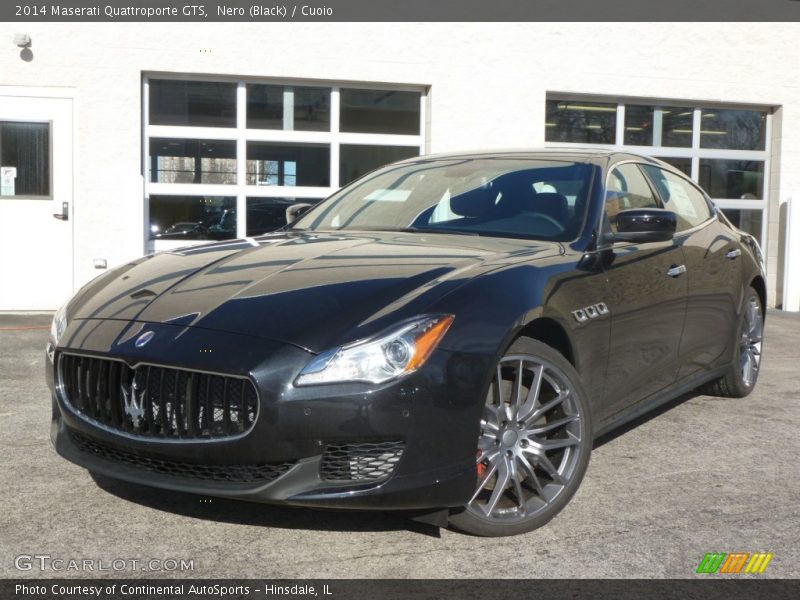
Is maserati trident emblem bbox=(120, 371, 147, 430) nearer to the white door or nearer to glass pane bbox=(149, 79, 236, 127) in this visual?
the white door

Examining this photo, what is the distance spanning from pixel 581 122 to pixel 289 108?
3359mm

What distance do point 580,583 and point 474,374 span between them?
2.33 feet

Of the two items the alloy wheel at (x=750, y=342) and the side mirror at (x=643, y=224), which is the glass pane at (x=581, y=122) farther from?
the side mirror at (x=643, y=224)

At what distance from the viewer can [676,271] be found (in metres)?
4.41

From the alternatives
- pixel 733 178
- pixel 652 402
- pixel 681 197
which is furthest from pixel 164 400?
pixel 733 178

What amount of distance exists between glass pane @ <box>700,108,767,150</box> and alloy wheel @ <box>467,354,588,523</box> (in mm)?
8717

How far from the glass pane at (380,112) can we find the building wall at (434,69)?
277mm

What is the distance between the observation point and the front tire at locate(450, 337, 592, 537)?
10.4ft

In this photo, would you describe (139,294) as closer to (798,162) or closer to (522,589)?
(522,589)

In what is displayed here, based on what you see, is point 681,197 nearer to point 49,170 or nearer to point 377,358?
point 377,358

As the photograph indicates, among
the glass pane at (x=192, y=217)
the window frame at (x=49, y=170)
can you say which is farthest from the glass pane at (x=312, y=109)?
the window frame at (x=49, y=170)

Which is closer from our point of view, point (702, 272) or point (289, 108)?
point (702, 272)

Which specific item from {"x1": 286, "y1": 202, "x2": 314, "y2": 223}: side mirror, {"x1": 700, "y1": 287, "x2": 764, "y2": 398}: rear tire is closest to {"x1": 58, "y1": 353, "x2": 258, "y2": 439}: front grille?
{"x1": 286, "y1": 202, "x2": 314, "y2": 223}: side mirror

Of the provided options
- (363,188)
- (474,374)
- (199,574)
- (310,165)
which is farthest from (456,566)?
(310,165)
